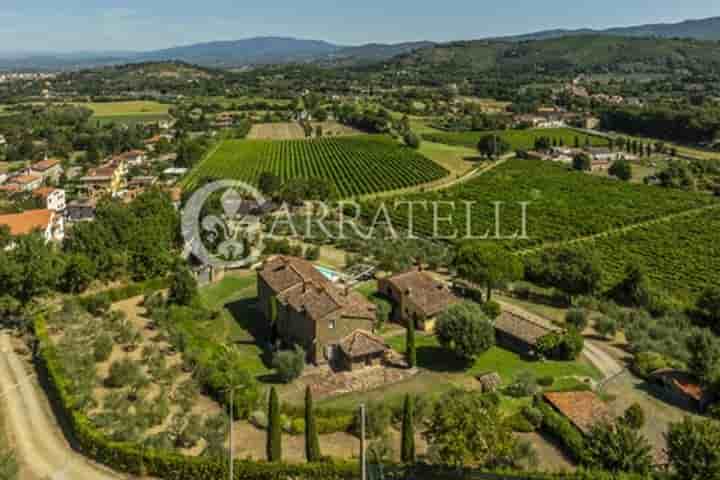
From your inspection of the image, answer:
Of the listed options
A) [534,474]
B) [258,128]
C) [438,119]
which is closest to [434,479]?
[534,474]

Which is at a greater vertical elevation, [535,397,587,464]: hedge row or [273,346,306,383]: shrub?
[273,346,306,383]: shrub

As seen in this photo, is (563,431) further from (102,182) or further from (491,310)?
(102,182)

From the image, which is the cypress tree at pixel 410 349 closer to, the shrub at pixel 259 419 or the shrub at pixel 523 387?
the shrub at pixel 523 387

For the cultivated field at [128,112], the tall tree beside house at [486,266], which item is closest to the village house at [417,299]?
the tall tree beside house at [486,266]

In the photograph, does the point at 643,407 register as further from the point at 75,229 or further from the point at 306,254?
the point at 75,229

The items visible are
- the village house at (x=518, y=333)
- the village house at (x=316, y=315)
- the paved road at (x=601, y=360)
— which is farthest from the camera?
the village house at (x=518, y=333)

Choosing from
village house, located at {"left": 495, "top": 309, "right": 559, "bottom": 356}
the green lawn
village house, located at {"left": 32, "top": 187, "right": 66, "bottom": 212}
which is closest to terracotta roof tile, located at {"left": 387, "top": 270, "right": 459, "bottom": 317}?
the green lawn

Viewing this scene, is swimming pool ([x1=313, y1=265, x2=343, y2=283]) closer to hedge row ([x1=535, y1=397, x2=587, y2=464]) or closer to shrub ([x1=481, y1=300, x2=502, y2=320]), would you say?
shrub ([x1=481, y1=300, x2=502, y2=320])

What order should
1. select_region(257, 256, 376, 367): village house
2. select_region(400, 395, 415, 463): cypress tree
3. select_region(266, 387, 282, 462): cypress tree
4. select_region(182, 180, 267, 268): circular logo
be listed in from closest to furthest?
select_region(266, 387, 282, 462): cypress tree, select_region(400, 395, 415, 463): cypress tree, select_region(257, 256, 376, 367): village house, select_region(182, 180, 267, 268): circular logo
